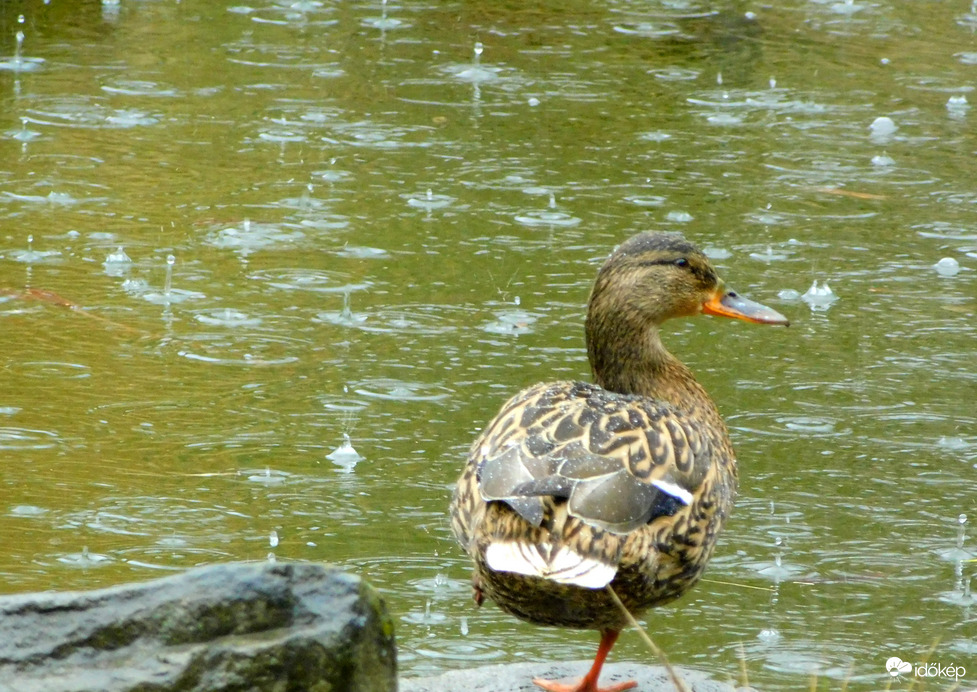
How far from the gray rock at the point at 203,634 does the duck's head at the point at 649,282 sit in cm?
182

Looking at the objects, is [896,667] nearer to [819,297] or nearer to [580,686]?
[580,686]

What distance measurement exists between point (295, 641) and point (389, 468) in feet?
7.82

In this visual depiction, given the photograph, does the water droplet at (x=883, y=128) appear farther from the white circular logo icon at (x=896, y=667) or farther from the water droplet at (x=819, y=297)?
the white circular logo icon at (x=896, y=667)

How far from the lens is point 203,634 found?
10.7 ft

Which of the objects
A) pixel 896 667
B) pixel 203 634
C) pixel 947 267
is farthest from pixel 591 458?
pixel 947 267

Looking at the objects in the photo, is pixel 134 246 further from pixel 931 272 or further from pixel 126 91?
pixel 931 272

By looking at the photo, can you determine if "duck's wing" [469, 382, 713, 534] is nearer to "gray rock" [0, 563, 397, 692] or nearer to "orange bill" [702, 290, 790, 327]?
"gray rock" [0, 563, 397, 692]

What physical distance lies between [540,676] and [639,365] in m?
1.10

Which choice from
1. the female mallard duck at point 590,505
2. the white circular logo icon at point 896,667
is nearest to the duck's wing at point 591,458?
the female mallard duck at point 590,505

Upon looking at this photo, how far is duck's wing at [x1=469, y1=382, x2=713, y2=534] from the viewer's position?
12.4 feet

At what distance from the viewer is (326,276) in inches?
285

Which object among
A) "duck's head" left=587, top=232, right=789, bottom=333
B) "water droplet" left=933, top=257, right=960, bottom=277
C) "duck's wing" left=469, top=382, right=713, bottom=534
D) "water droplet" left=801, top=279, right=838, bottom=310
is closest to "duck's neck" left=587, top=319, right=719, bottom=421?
"duck's head" left=587, top=232, right=789, bottom=333

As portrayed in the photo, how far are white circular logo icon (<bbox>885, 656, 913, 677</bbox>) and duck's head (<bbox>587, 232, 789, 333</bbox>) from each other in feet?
3.98

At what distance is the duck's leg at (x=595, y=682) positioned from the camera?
4.13 m
